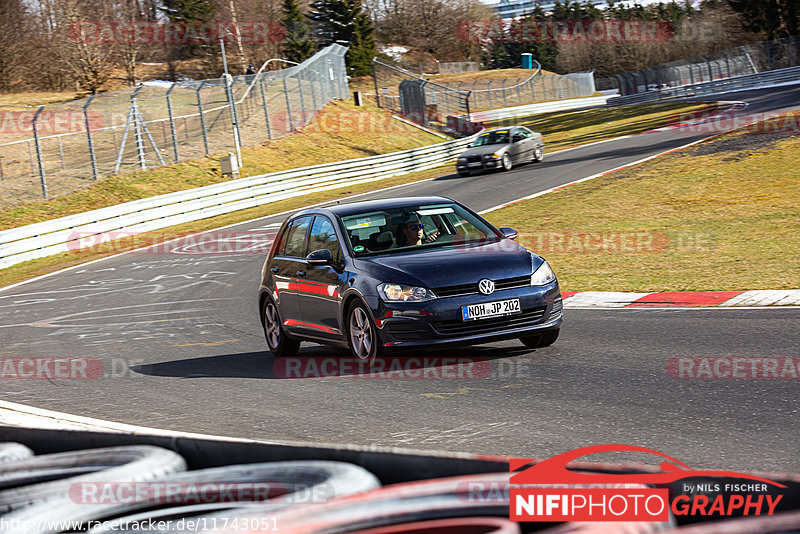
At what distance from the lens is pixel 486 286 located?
841 cm

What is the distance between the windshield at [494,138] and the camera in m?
36.0

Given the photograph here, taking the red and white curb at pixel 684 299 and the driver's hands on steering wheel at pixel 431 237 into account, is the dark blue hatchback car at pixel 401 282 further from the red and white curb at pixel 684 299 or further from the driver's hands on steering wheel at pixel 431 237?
the red and white curb at pixel 684 299

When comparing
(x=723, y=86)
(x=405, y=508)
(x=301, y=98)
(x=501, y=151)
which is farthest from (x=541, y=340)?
(x=723, y=86)

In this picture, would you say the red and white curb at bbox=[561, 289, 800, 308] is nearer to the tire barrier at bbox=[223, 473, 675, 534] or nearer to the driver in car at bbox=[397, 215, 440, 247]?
the driver in car at bbox=[397, 215, 440, 247]

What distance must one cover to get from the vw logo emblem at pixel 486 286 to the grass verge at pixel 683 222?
5.19m

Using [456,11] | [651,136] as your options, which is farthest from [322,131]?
[456,11]

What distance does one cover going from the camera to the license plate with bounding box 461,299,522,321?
8.32 meters

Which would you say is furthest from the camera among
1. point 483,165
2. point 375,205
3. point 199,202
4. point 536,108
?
point 536,108

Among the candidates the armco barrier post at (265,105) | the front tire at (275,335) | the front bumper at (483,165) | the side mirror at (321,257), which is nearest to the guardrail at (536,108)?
the armco barrier post at (265,105)

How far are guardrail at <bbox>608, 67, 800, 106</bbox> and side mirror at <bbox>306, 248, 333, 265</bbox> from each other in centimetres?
5729

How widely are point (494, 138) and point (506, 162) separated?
146 centimetres

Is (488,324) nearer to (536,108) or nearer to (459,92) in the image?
(459,92)

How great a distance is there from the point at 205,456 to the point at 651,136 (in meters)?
38.5

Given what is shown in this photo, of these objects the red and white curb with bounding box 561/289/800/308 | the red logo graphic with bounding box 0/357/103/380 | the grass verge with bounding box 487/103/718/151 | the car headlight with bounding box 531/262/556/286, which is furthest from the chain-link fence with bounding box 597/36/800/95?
the red logo graphic with bounding box 0/357/103/380
